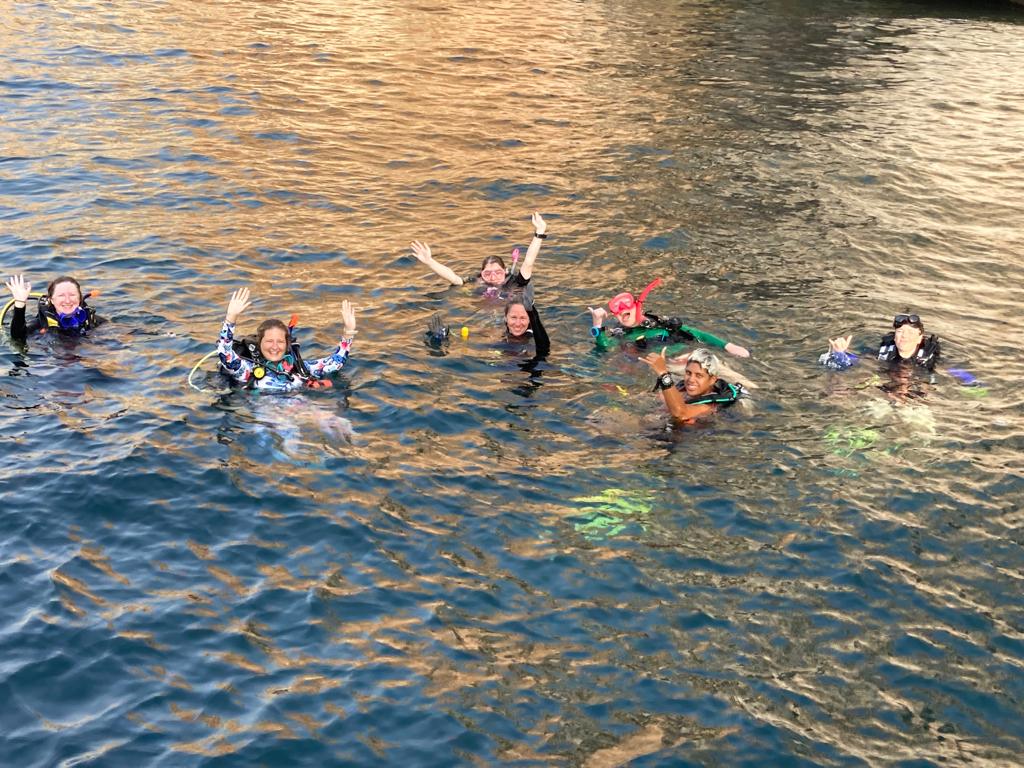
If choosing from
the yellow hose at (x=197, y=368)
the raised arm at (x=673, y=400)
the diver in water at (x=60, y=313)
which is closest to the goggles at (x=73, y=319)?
the diver in water at (x=60, y=313)

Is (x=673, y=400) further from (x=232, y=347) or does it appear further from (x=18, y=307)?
(x=18, y=307)

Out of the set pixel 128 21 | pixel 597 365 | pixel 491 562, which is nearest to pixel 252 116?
pixel 128 21

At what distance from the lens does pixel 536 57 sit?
102 feet

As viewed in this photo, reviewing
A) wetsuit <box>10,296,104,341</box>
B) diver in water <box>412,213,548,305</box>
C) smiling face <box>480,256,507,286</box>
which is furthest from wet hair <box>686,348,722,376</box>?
wetsuit <box>10,296,104,341</box>

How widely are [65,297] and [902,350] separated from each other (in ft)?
34.9

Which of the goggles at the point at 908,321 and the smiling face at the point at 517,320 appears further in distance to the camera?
the smiling face at the point at 517,320

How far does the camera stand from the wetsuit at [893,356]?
1351cm

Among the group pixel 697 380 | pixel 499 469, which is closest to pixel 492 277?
pixel 697 380

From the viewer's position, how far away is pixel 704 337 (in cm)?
1355

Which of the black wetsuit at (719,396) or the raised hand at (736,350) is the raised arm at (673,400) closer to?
the black wetsuit at (719,396)

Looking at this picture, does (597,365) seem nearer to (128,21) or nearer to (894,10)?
(128,21)

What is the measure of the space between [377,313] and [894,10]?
101ft

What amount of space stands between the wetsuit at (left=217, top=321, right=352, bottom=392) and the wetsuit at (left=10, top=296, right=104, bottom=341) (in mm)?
2348

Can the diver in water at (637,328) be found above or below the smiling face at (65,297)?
below
